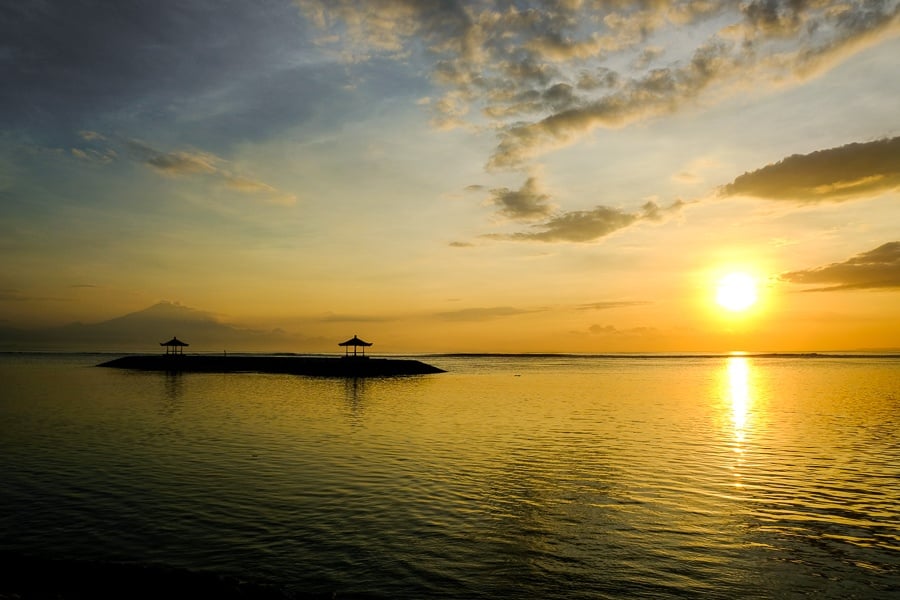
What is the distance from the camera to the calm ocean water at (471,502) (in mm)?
14416

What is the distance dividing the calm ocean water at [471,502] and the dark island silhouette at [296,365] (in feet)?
A: 214

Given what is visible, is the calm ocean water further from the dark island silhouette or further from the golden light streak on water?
the dark island silhouette

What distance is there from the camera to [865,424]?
141 feet

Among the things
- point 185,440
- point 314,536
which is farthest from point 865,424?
point 185,440

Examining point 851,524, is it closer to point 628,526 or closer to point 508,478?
point 628,526

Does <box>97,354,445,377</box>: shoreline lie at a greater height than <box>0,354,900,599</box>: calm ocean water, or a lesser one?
greater

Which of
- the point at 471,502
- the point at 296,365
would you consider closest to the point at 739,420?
the point at 471,502

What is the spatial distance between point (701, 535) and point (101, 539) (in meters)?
17.4

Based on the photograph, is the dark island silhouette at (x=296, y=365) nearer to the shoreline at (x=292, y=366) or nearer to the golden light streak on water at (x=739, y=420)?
the shoreline at (x=292, y=366)

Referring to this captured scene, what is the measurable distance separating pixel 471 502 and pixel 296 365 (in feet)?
350

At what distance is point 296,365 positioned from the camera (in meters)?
122

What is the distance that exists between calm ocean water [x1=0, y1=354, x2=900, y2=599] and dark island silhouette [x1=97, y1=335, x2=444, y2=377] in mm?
65182

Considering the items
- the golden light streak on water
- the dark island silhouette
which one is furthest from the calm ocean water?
the dark island silhouette

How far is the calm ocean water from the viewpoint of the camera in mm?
14416
